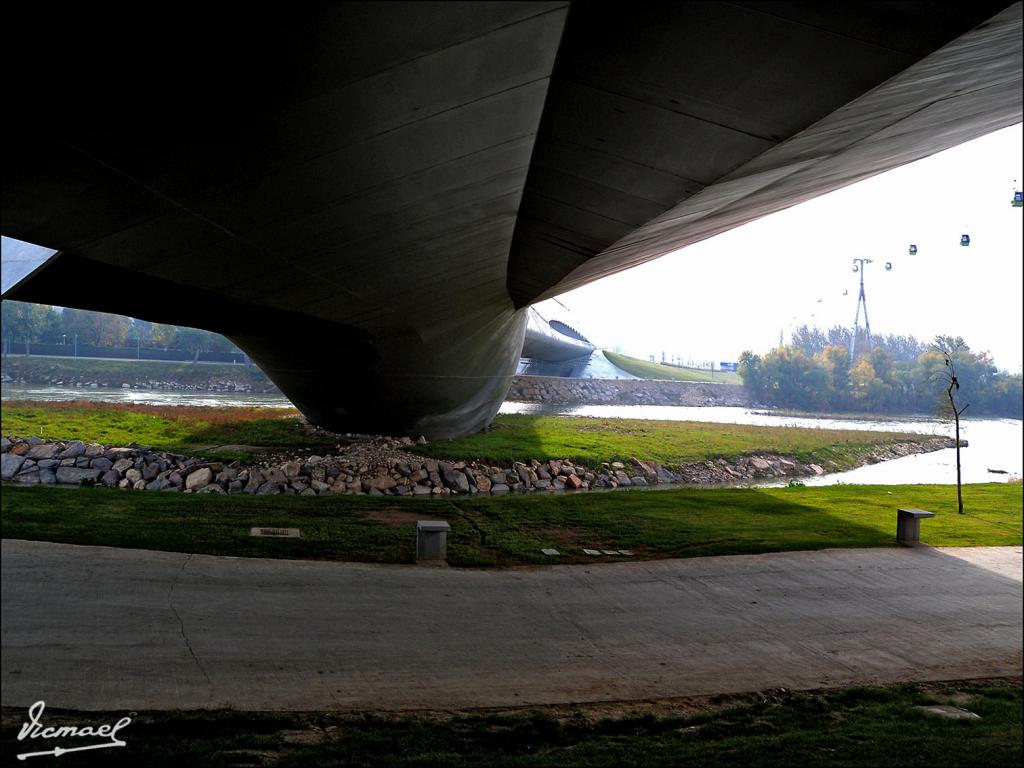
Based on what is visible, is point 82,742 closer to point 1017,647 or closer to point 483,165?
point 483,165

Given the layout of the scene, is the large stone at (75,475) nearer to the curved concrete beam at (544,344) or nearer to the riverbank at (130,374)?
the riverbank at (130,374)

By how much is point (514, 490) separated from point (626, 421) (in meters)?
14.6

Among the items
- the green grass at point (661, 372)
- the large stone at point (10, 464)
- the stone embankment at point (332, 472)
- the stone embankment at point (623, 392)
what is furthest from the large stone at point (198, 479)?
the green grass at point (661, 372)

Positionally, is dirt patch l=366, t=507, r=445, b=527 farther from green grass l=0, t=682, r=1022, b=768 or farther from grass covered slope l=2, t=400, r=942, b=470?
green grass l=0, t=682, r=1022, b=768

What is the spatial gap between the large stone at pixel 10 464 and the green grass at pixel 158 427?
1.81 feet

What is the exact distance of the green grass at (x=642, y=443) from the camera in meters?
18.8

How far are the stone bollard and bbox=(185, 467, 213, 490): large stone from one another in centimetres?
639

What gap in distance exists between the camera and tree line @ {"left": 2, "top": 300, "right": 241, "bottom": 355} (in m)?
11.9

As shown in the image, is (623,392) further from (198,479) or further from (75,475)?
(75,475)

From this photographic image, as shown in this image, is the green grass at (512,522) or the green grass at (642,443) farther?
the green grass at (642,443)

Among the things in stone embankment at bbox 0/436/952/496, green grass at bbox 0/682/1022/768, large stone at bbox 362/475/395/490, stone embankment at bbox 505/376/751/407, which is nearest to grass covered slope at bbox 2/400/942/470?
stone embankment at bbox 0/436/952/496

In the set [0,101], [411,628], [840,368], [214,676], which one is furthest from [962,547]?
[840,368]

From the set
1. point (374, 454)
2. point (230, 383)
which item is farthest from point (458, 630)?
point (230, 383)

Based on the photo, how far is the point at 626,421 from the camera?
3047cm
